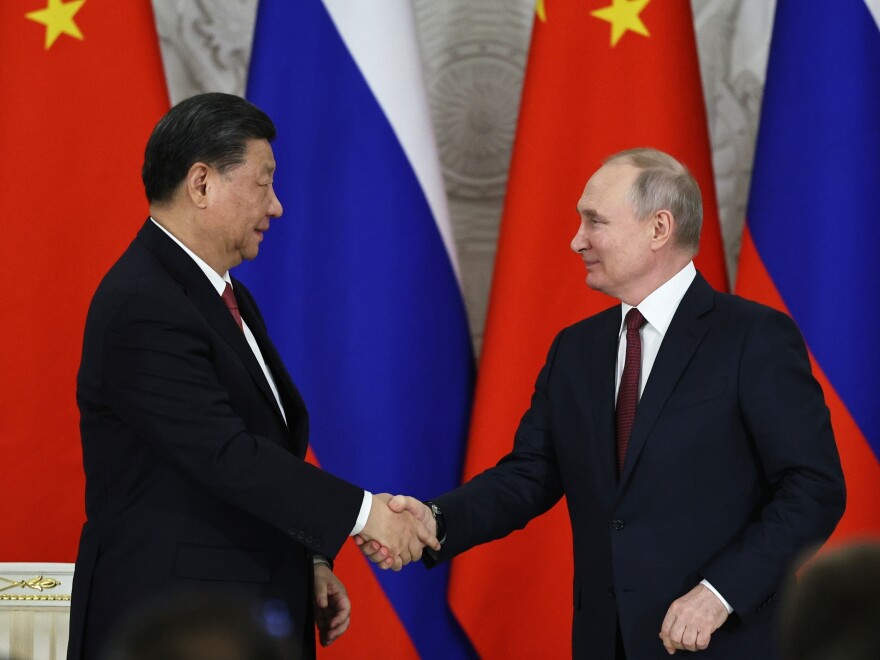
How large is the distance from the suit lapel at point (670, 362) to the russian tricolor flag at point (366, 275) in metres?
1.10

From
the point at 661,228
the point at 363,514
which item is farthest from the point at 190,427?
the point at 661,228

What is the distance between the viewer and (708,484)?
2.22 metres

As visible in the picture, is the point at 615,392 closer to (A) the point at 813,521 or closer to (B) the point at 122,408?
(A) the point at 813,521

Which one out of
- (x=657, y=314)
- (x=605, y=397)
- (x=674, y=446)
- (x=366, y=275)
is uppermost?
(x=366, y=275)

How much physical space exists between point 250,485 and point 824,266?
1785 mm

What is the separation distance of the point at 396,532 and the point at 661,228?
843 mm

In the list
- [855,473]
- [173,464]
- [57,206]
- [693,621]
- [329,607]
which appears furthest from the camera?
[57,206]

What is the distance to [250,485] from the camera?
2.18m

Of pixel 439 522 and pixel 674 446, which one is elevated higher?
pixel 674 446

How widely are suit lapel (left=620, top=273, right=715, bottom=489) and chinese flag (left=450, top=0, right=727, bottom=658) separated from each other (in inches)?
35.8

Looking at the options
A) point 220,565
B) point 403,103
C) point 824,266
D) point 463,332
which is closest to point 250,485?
point 220,565

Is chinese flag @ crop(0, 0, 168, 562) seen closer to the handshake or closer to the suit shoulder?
the handshake

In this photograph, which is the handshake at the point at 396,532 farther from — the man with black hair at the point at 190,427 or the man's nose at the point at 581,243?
the man's nose at the point at 581,243

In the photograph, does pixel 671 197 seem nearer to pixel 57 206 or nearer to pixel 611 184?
pixel 611 184
